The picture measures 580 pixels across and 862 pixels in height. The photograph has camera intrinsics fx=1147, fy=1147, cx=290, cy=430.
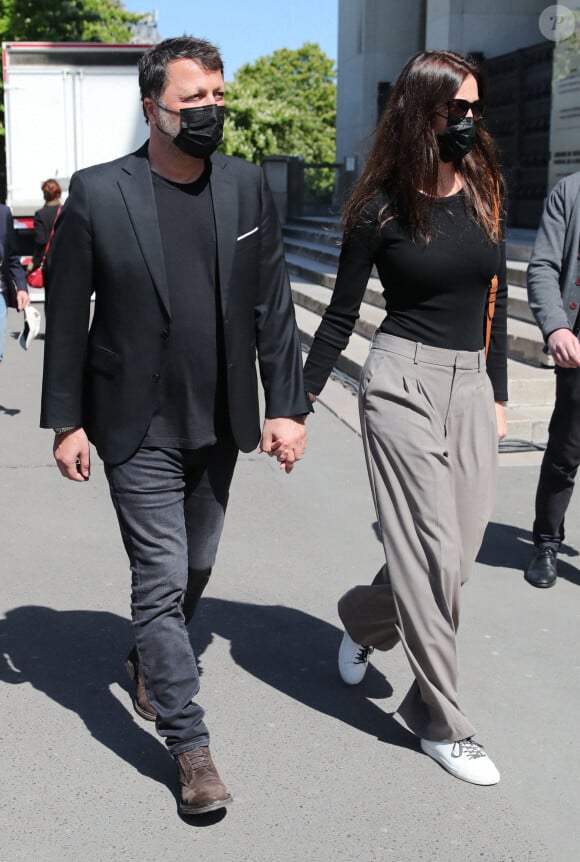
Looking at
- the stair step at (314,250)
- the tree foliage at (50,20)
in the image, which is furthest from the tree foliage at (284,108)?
the stair step at (314,250)

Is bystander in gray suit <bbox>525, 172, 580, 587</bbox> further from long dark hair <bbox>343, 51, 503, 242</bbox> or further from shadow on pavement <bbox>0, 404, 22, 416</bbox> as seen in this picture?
shadow on pavement <bbox>0, 404, 22, 416</bbox>

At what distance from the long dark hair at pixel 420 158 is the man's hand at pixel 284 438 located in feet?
2.03

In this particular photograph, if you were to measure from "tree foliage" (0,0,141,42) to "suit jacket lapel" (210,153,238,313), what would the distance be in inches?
1065

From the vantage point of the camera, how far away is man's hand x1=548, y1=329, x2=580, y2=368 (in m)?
4.70

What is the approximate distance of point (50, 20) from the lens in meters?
28.4

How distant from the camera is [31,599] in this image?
4996 mm

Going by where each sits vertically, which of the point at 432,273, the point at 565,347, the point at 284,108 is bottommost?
the point at 565,347

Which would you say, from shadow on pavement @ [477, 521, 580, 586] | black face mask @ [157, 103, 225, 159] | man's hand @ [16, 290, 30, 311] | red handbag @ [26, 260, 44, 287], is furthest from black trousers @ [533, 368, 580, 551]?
red handbag @ [26, 260, 44, 287]

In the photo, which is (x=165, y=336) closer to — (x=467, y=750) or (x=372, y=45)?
(x=467, y=750)

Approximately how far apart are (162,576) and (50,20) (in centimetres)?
2780

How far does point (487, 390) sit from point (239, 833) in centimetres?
150

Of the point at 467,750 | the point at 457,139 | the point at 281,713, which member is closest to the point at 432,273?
the point at 457,139

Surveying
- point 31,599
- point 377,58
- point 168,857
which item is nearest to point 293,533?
point 31,599

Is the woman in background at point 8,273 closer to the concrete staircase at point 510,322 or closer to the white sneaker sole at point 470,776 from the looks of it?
the concrete staircase at point 510,322
